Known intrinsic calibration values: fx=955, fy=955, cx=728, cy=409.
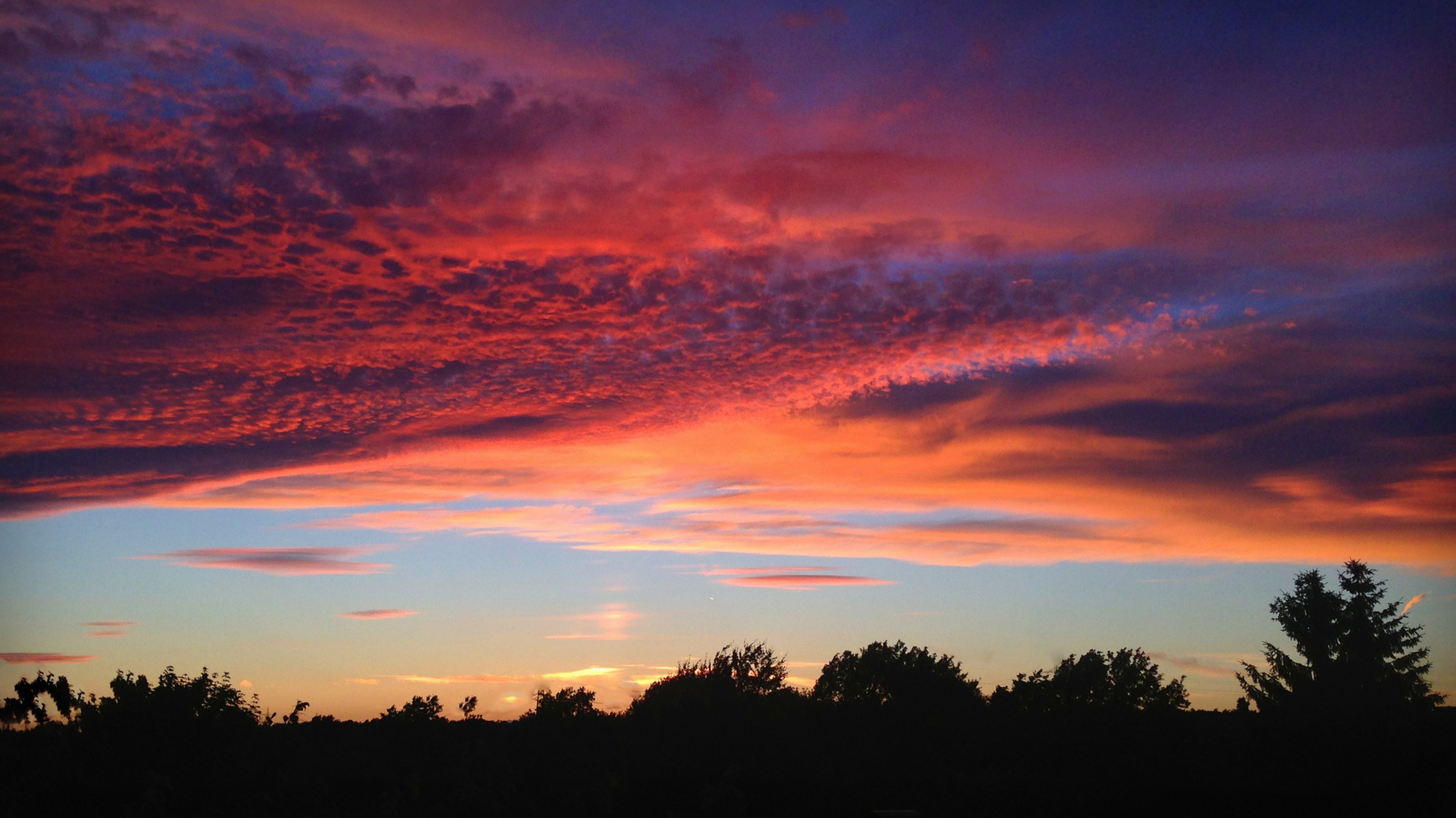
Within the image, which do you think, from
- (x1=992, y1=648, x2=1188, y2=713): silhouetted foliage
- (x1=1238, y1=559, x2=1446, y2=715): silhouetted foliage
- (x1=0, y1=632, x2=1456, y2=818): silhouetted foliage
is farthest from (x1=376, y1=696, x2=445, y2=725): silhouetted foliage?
(x1=1238, y1=559, x2=1446, y2=715): silhouetted foliage

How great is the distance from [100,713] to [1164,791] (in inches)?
1212

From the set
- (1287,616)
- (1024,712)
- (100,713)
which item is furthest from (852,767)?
(1287,616)

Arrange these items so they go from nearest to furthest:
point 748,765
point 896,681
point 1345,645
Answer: point 748,765, point 896,681, point 1345,645

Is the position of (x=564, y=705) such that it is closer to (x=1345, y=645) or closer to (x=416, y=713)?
(x=416, y=713)

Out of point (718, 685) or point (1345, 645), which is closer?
point (718, 685)

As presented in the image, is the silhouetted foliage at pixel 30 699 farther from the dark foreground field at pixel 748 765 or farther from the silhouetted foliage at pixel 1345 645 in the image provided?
the silhouetted foliage at pixel 1345 645

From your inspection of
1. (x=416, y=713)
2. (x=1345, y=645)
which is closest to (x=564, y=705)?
(x=416, y=713)

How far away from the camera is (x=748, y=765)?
25.0 metres

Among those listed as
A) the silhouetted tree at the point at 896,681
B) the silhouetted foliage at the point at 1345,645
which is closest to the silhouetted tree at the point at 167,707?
the silhouetted tree at the point at 896,681

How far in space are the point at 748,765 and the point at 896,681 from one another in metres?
10.9

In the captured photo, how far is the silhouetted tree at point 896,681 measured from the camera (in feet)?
108

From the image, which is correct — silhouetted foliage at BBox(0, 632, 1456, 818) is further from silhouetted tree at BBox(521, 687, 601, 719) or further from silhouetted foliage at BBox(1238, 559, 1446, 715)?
silhouetted foliage at BBox(1238, 559, 1446, 715)

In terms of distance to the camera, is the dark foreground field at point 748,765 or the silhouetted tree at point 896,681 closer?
the dark foreground field at point 748,765

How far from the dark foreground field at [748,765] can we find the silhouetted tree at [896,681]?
1463 millimetres
